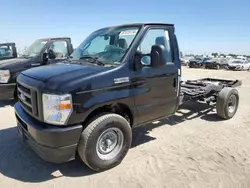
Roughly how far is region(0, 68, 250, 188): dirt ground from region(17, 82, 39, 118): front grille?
93cm

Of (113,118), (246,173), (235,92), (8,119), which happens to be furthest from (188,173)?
(8,119)

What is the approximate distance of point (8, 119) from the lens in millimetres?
6324

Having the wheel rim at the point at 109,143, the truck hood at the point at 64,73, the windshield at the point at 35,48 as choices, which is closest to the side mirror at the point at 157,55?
the truck hood at the point at 64,73

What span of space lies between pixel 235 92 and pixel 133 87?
413 centimetres

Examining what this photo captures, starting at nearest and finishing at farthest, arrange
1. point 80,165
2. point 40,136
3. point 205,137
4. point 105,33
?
point 40,136 → point 80,165 → point 105,33 → point 205,137

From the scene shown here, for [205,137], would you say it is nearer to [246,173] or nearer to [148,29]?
[246,173]

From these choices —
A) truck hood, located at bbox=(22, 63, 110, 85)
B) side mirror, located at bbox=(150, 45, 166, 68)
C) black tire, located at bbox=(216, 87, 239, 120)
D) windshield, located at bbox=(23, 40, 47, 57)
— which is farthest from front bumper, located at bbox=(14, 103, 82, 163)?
windshield, located at bbox=(23, 40, 47, 57)

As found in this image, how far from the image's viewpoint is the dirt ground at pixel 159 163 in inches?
134

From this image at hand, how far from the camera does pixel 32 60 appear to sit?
26.8 ft

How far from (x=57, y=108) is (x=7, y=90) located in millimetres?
5227

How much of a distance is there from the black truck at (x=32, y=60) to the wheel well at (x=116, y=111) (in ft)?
12.7

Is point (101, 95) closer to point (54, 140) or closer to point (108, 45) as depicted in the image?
point (54, 140)

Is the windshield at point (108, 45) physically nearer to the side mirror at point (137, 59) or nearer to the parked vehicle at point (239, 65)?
the side mirror at point (137, 59)

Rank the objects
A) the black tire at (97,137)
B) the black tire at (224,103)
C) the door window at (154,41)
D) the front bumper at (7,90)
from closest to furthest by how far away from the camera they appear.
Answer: the black tire at (97,137)
the door window at (154,41)
the black tire at (224,103)
the front bumper at (7,90)
